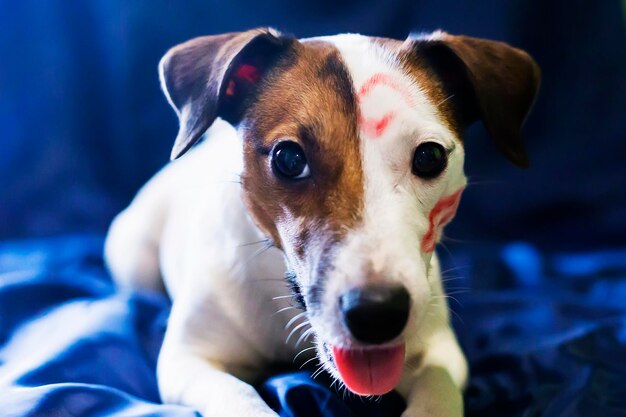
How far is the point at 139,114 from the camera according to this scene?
2.45m

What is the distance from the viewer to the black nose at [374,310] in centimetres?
114

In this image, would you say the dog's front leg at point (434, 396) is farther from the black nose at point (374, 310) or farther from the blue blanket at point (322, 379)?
the black nose at point (374, 310)

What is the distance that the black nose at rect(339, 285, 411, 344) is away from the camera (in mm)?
1138

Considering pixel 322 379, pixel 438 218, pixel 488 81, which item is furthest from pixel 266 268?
pixel 488 81

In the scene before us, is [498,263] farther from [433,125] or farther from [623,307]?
[433,125]

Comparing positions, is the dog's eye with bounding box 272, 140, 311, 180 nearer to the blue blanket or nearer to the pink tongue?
the pink tongue

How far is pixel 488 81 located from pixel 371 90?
264 millimetres

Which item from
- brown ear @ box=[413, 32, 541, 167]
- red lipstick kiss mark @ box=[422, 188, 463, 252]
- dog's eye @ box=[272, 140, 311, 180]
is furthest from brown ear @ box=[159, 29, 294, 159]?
red lipstick kiss mark @ box=[422, 188, 463, 252]

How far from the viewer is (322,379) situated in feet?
5.11

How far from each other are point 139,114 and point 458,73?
4.22 feet

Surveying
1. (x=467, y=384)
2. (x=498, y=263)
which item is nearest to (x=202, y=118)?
(x=467, y=384)

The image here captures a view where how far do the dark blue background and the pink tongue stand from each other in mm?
1149

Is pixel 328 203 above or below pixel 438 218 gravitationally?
above

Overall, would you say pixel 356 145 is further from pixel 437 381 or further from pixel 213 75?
pixel 437 381
